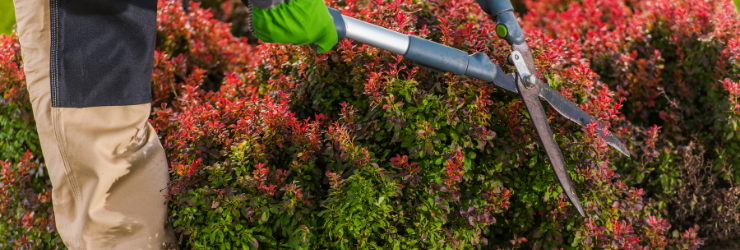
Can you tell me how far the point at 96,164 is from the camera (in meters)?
1.91

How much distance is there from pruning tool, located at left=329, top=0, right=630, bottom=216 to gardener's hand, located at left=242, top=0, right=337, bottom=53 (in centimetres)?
9

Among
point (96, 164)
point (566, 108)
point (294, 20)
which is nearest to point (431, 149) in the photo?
point (566, 108)

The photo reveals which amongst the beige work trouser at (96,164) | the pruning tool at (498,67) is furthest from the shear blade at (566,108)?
the beige work trouser at (96,164)

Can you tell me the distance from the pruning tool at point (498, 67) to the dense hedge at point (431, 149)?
13 centimetres

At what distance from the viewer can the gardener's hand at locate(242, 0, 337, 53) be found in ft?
4.99

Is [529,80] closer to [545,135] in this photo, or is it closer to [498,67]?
[498,67]

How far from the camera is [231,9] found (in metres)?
4.57

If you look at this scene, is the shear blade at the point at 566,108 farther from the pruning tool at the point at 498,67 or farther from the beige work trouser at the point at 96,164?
the beige work trouser at the point at 96,164

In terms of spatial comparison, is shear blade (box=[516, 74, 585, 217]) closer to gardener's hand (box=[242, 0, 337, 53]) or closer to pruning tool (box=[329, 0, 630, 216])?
pruning tool (box=[329, 0, 630, 216])

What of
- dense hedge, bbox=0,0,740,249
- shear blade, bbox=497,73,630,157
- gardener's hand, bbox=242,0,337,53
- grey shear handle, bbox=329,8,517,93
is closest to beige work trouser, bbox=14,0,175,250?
dense hedge, bbox=0,0,740,249

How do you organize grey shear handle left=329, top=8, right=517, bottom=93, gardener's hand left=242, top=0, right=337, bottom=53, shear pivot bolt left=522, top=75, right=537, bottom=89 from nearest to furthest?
gardener's hand left=242, top=0, right=337, bottom=53 → grey shear handle left=329, top=8, right=517, bottom=93 → shear pivot bolt left=522, top=75, right=537, bottom=89

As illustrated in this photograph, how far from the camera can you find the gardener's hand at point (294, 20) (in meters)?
1.52

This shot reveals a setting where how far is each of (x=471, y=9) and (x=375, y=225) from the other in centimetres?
154

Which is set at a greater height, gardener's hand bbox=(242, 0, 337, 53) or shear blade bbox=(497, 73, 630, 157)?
gardener's hand bbox=(242, 0, 337, 53)
